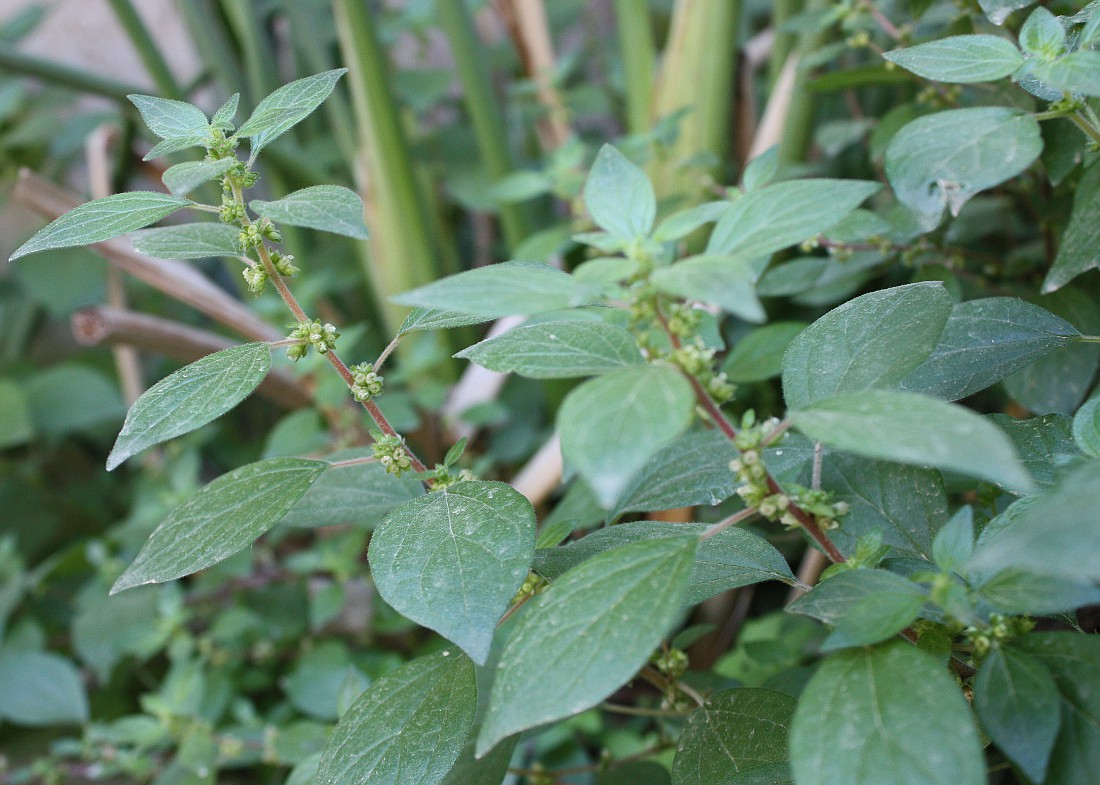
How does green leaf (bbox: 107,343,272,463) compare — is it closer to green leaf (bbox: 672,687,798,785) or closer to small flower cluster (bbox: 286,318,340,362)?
small flower cluster (bbox: 286,318,340,362)

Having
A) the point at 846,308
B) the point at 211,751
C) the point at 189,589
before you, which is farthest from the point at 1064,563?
the point at 189,589

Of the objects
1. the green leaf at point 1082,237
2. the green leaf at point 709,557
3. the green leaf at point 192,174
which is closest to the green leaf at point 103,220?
the green leaf at point 192,174

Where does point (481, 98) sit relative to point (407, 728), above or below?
above

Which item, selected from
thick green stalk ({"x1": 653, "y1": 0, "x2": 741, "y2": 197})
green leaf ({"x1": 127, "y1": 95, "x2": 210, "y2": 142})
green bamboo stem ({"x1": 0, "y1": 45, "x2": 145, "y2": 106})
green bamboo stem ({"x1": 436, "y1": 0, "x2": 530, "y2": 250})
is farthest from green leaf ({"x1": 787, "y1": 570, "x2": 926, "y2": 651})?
green bamboo stem ({"x1": 0, "y1": 45, "x2": 145, "y2": 106})

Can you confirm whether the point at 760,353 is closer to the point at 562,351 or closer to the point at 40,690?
the point at 562,351

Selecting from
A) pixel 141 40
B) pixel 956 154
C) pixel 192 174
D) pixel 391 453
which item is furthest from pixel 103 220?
pixel 141 40

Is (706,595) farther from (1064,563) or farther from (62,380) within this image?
(62,380)

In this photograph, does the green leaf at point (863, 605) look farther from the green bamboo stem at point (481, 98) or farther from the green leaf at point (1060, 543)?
the green bamboo stem at point (481, 98)
